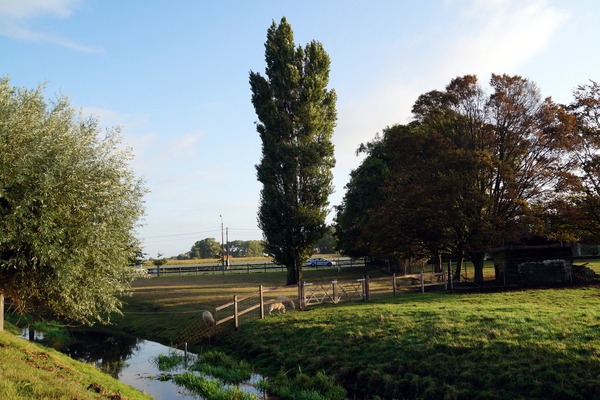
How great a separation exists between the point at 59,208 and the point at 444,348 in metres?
10.6

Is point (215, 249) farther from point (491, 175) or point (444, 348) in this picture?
point (444, 348)

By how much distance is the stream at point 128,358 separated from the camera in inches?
497

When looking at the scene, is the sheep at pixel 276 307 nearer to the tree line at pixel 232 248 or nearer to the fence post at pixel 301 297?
the fence post at pixel 301 297

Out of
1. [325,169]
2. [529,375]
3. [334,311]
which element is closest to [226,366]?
[334,311]

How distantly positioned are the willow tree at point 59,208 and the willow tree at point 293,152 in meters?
19.1

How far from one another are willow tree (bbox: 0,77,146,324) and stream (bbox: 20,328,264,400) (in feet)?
9.40

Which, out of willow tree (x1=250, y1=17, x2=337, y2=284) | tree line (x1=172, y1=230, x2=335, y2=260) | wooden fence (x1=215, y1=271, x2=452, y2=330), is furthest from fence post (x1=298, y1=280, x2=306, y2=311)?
tree line (x1=172, y1=230, x2=335, y2=260)

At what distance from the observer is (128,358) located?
16.8 metres

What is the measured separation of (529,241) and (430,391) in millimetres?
23715

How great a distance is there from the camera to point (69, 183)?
11172 mm

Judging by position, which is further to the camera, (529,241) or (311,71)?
(311,71)

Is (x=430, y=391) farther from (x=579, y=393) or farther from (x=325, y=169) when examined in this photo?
(x=325, y=169)

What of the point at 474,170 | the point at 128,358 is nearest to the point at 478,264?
the point at 474,170

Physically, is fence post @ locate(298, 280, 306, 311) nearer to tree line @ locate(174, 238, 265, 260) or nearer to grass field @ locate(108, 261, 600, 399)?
grass field @ locate(108, 261, 600, 399)
